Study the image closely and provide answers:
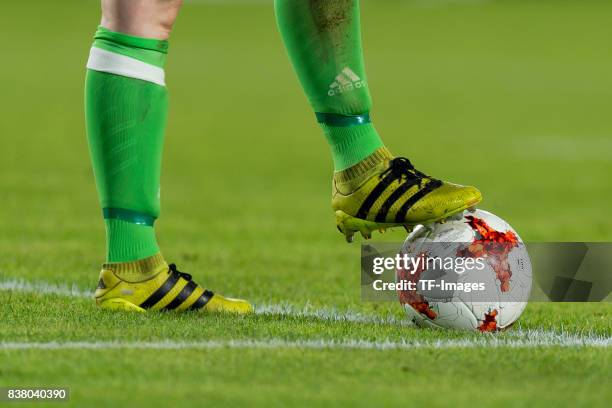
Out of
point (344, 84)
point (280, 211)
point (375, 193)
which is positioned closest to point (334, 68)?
point (344, 84)

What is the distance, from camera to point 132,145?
5.05m

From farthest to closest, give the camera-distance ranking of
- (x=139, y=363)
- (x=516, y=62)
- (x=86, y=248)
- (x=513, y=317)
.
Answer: (x=516, y=62), (x=86, y=248), (x=513, y=317), (x=139, y=363)

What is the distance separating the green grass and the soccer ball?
167 mm

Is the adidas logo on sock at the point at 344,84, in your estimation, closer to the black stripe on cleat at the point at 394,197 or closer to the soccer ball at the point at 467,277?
the black stripe on cleat at the point at 394,197

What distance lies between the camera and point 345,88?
213 inches

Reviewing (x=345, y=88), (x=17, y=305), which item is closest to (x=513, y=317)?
(x=345, y=88)

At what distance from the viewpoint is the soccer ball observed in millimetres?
4891

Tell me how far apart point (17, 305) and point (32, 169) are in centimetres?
707

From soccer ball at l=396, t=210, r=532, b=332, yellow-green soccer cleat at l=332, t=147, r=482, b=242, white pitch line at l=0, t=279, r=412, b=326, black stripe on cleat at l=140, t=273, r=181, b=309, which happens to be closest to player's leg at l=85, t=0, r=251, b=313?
black stripe on cleat at l=140, t=273, r=181, b=309

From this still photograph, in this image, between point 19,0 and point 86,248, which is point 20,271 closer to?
point 86,248

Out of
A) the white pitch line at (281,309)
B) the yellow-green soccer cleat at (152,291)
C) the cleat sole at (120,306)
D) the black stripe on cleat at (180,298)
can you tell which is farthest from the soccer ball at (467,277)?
the cleat sole at (120,306)

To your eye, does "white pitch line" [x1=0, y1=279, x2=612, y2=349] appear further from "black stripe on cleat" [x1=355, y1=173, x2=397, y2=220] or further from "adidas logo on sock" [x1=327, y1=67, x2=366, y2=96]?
"adidas logo on sock" [x1=327, y1=67, x2=366, y2=96]

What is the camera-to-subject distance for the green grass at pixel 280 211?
3.87 meters

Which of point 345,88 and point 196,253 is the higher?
point 345,88
